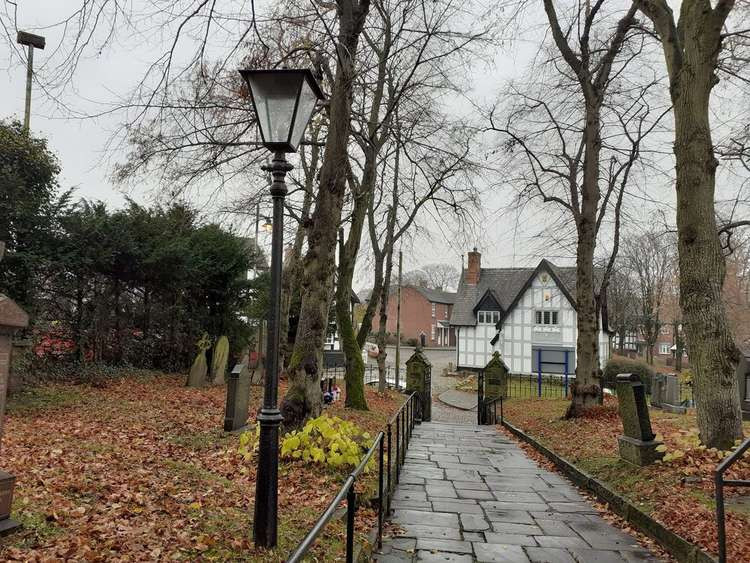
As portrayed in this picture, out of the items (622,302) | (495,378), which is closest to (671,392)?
(495,378)

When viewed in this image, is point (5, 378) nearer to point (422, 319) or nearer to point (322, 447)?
point (322, 447)

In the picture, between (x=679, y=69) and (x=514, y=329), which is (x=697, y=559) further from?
(x=514, y=329)

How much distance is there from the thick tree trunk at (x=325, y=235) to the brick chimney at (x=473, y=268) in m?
36.0

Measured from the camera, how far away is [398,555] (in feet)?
15.1

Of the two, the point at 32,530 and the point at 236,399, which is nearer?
the point at 32,530

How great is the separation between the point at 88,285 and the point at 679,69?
13788 mm

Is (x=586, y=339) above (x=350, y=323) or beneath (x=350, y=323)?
beneath

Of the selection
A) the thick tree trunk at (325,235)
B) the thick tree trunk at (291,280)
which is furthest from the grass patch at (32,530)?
the thick tree trunk at (291,280)

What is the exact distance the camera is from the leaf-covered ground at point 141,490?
3.79 m

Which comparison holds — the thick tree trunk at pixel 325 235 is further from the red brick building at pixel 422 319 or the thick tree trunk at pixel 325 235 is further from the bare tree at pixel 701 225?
the red brick building at pixel 422 319

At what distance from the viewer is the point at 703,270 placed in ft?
22.5

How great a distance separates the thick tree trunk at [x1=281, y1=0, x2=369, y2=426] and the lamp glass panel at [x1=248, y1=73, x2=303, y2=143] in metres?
3.86

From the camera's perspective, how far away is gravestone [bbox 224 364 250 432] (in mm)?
8523

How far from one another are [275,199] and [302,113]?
2.21 feet
